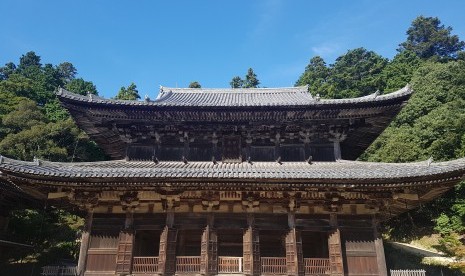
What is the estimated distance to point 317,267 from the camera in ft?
44.0

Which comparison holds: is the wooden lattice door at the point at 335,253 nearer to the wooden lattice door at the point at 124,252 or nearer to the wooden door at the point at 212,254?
the wooden door at the point at 212,254

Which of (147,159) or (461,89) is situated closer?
(147,159)

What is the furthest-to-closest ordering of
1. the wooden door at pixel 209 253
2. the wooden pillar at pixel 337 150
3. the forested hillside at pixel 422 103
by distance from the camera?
the forested hillside at pixel 422 103 < the wooden pillar at pixel 337 150 < the wooden door at pixel 209 253

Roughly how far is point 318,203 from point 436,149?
2718cm

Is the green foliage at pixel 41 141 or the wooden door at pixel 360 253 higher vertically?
the green foliage at pixel 41 141

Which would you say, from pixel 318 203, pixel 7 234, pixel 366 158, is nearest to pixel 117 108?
pixel 318 203

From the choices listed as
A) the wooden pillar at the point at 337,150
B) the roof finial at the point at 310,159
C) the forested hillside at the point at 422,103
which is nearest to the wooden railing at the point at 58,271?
the roof finial at the point at 310,159

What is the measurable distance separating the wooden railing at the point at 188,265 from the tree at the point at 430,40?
254 feet

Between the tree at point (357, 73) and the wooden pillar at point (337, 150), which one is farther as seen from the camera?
the tree at point (357, 73)

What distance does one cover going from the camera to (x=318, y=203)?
1405 cm

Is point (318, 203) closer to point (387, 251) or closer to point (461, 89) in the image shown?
point (387, 251)

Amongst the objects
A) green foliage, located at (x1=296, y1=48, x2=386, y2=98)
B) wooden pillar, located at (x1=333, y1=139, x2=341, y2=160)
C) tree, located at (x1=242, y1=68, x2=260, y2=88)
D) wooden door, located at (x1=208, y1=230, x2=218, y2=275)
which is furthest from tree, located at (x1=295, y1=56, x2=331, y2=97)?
wooden door, located at (x1=208, y1=230, x2=218, y2=275)

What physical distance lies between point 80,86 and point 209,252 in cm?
7939

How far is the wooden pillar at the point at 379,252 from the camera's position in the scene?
13.1 meters
